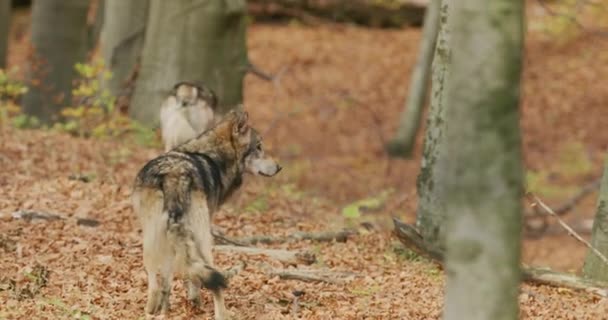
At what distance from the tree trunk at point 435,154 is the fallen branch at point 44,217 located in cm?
353

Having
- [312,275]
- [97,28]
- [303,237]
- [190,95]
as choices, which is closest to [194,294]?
[312,275]

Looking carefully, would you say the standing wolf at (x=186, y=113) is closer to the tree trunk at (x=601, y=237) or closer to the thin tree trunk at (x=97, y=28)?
the tree trunk at (x=601, y=237)

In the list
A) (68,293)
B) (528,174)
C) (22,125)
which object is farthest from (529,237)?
(68,293)

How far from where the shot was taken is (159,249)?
26.8ft

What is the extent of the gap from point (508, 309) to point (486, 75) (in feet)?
4.08

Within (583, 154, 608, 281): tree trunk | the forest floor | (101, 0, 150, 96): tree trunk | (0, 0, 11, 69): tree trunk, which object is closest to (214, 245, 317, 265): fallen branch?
the forest floor

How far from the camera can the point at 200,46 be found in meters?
16.1

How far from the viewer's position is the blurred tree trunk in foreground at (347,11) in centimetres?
3102

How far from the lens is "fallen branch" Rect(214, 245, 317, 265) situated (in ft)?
34.4

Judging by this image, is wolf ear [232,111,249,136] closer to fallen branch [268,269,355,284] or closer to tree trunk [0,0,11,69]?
fallen branch [268,269,355,284]

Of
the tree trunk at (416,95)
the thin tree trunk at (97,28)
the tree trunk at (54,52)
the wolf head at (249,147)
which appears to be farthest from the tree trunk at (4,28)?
the wolf head at (249,147)

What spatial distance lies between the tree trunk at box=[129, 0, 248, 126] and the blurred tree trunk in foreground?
1459cm

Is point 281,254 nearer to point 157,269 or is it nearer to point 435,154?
point 435,154

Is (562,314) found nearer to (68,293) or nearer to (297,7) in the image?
(68,293)
